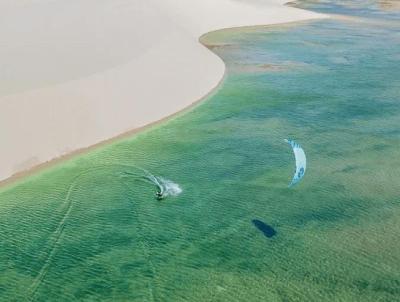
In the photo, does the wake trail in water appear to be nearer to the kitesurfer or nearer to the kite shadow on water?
the kitesurfer

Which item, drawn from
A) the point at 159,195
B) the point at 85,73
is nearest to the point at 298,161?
the point at 159,195

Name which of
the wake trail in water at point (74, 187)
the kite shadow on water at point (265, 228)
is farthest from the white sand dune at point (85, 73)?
the kite shadow on water at point (265, 228)

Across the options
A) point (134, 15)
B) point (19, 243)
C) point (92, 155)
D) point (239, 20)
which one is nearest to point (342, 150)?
point (92, 155)

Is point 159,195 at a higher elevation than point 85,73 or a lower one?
lower

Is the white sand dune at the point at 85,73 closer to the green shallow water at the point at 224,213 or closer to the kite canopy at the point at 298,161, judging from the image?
the green shallow water at the point at 224,213

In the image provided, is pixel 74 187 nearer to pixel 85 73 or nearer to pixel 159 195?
pixel 159 195

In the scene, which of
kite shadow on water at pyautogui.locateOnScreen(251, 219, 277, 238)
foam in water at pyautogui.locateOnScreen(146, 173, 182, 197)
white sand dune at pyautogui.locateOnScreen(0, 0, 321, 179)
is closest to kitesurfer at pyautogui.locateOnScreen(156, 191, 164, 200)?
foam in water at pyautogui.locateOnScreen(146, 173, 182, 197)

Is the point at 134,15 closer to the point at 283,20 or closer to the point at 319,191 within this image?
the point at 283,20
